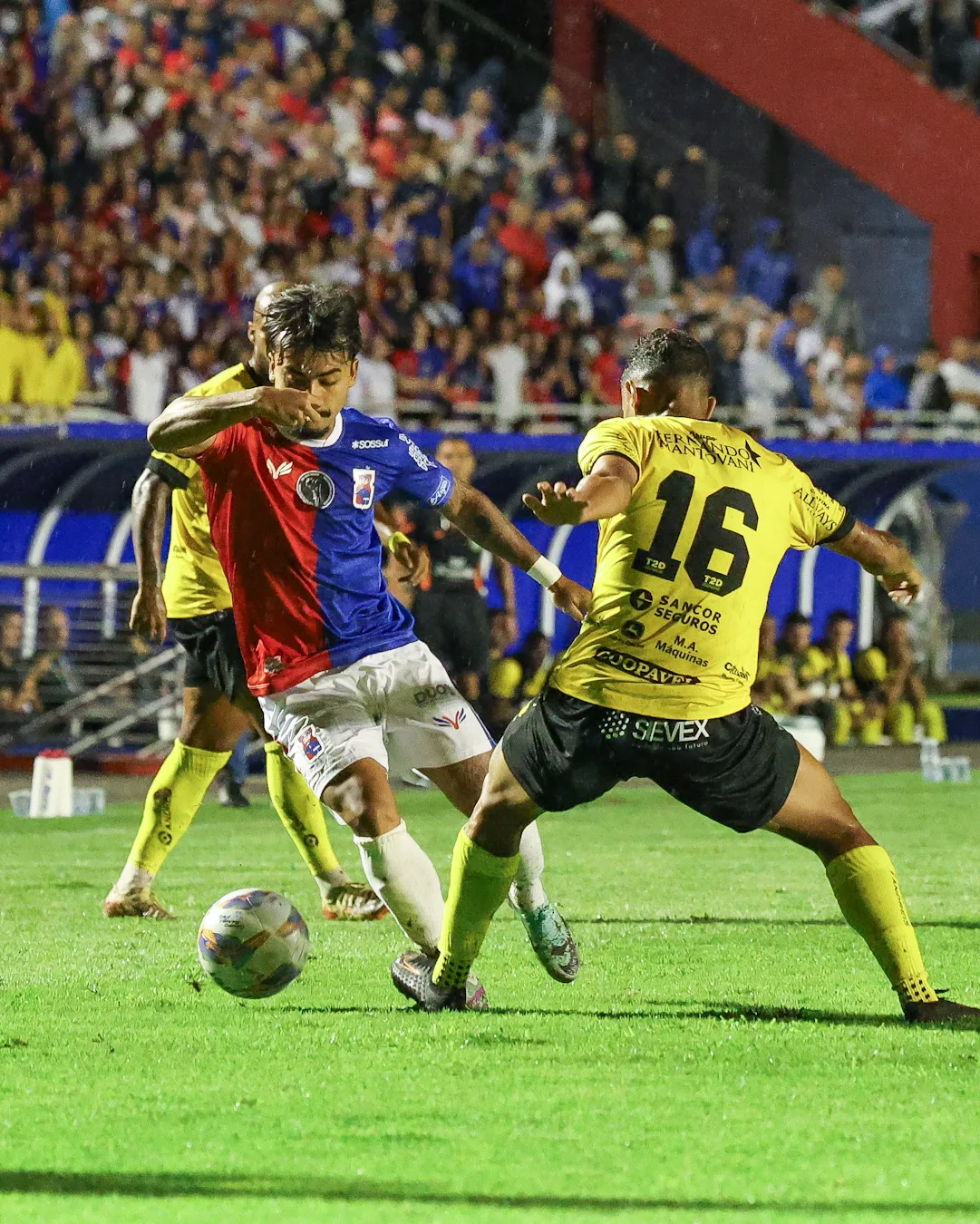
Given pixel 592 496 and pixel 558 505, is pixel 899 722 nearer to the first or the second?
pixel 592 496

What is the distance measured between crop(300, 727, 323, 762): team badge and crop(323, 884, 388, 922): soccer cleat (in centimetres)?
218

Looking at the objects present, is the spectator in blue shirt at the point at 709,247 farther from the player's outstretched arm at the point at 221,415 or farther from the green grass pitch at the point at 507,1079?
the player's outstretched arm at the point at 221,415

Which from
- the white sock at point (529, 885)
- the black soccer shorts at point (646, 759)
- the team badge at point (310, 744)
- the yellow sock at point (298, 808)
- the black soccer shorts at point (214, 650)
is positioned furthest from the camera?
the yellow sock at point (298, 808)

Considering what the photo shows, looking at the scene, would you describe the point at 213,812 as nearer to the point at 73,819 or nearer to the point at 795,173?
the point at 73,819

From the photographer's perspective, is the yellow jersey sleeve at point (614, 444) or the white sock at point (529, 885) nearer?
the yellow jersey sleeve at point (614, 444)

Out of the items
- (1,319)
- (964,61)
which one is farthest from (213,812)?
(964,61)

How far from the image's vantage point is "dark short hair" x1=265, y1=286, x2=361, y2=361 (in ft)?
20.3

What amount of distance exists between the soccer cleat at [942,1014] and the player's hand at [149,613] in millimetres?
3095

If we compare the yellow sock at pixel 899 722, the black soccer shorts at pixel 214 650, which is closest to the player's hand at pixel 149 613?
the black soccer shorts at pixel 214 650

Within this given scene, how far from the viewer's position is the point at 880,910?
19.0 ft

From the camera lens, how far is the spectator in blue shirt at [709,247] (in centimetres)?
2239

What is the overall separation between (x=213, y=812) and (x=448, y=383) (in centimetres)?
679

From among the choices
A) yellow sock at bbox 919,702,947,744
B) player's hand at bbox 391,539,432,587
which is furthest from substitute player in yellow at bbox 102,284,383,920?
yellow sock at bbox 919,702,947,744

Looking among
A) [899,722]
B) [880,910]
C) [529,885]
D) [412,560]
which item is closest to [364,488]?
[412,560]
